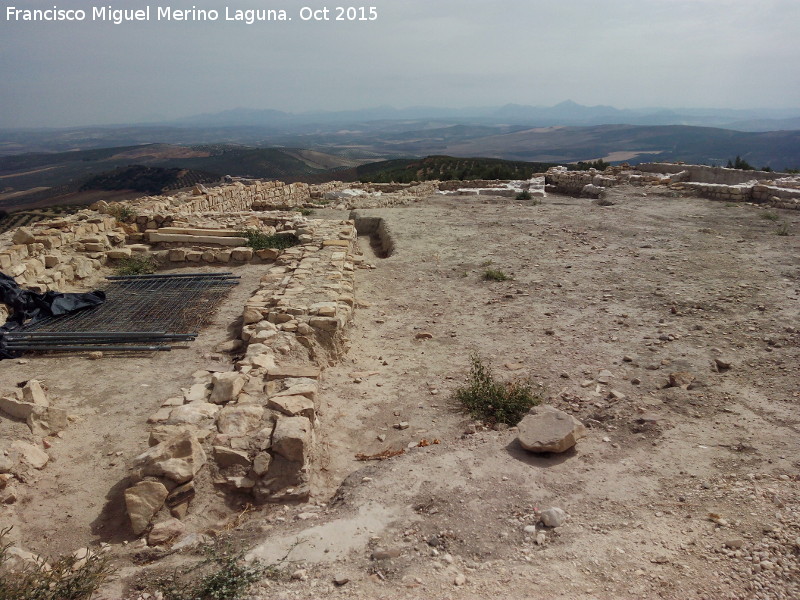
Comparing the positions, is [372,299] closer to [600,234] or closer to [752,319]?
[752,319]

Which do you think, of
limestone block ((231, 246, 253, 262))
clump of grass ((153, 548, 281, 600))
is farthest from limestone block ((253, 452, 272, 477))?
limestone block ((231, 246, 253, 262))

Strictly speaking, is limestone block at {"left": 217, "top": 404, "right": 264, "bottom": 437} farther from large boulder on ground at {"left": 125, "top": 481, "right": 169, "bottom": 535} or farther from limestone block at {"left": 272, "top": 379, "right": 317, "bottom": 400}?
large boulder on ground at {"left": 125, "top": 481, "right": 169, "bottom": 535}

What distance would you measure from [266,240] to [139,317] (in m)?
3.91

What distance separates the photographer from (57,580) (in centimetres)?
249

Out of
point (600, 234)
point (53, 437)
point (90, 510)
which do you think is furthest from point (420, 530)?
point (600, 234)

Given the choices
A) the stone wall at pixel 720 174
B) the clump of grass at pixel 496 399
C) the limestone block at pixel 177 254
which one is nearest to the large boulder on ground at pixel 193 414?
the clump of grass at pixel 496 399

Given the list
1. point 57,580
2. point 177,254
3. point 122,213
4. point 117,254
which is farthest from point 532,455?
point 122,213

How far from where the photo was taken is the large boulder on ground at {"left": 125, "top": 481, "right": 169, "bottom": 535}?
123 inches

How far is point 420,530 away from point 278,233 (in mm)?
8410

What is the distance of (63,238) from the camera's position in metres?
8.80

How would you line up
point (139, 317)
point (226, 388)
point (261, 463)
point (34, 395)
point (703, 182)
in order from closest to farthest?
point (261, 463)
point (34, 395)
point (226, 388)
point (139, 317)
point (703, 182)

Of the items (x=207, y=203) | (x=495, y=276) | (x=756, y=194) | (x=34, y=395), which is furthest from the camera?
(x=207, y=203)

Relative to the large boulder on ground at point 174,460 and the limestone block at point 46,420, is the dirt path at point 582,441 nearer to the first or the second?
the large boulder on ground at point 174,460

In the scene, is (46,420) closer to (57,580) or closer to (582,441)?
(57,580)
